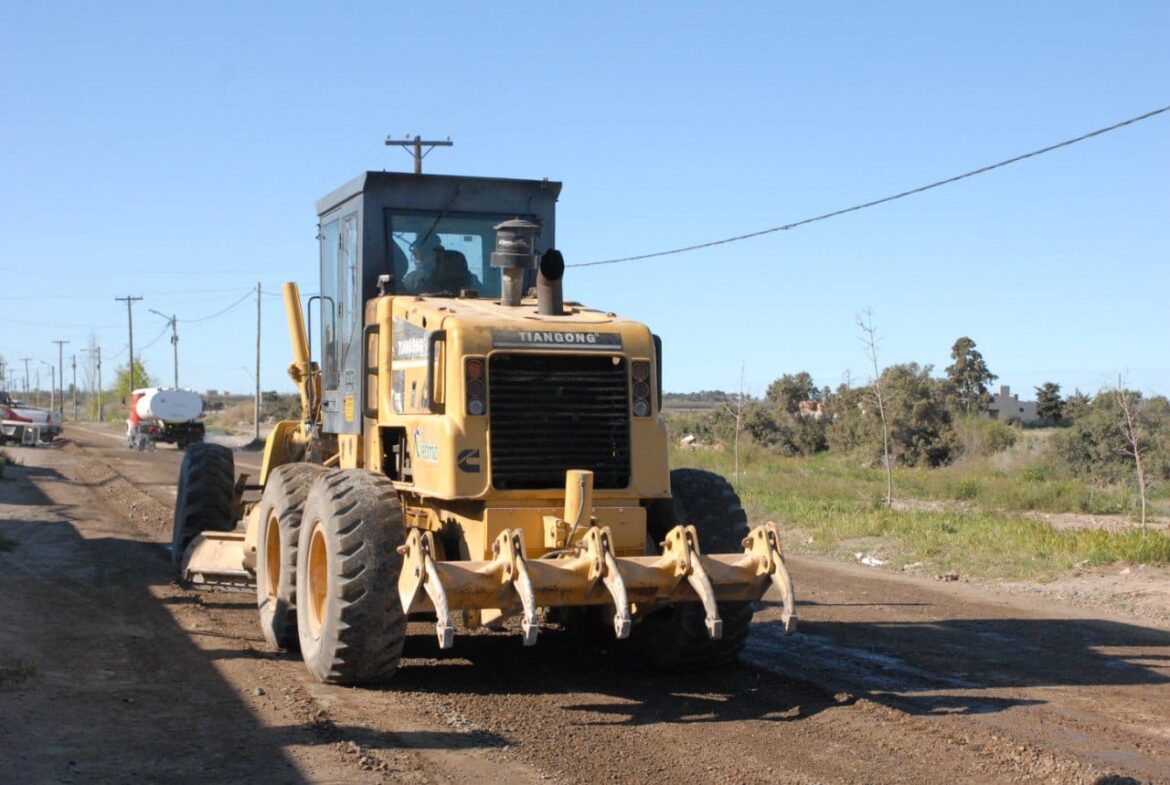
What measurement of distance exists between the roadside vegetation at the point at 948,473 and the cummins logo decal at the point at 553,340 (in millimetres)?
8155

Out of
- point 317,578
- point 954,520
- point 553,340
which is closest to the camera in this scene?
point 553,340

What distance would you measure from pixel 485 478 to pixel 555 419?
2.02ft

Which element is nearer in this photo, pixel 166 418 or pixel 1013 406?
pixel 166 418

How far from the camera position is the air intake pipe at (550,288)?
837 cm

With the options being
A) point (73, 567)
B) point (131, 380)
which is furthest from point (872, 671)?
point (131, 380)

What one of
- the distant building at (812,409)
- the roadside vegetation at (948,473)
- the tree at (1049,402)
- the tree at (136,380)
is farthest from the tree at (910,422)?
the tree at (136,380)

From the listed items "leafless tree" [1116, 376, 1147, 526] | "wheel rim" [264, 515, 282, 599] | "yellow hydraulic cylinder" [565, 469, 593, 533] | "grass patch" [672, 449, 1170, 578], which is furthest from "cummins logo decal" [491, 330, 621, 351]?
"leafless tree" [1116, 376, 1147, 526]

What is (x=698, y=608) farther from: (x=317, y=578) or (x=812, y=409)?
(x=812, y=409)

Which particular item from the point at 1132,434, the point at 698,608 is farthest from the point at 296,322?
the point at 1132,434

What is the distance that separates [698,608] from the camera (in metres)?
8.42

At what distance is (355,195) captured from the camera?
9625 millimetres

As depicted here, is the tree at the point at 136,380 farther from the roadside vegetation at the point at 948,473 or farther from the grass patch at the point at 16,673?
the grass patch at the point at 16,673

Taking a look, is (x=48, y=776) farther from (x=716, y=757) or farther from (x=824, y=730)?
(x=824, y=730)

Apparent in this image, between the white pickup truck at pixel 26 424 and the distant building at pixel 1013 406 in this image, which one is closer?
the white pickup truck at pixel 26 424
